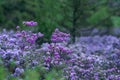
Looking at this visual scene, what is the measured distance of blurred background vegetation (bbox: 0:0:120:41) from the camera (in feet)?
26.0

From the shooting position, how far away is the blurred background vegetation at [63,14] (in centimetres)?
793

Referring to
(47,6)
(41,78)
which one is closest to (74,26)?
(47,6)

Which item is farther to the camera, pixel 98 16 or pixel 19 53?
pixel 98 16

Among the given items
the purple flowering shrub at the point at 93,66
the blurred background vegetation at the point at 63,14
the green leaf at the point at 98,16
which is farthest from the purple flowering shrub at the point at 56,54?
the green leaf at the point at 98,16

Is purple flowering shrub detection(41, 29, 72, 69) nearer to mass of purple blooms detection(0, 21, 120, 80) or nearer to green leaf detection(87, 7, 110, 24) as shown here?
mass of purple blooms detection(0, 21, 120, 80)

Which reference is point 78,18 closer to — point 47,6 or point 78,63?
point 47,6

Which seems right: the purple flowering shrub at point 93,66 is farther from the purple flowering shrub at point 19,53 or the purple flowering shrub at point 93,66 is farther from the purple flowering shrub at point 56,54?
the purple flowering shrub at point 19,53

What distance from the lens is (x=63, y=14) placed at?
8664 millimetres

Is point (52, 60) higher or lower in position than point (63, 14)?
lower

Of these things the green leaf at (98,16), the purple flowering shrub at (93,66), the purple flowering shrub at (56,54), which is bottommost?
the purple flowering shrub at (93,66)

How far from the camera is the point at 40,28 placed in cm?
746

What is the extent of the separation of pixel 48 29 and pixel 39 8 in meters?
0.84

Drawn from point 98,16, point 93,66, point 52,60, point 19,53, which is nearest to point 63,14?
point 98,16

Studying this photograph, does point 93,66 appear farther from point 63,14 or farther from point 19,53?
point 63,14
